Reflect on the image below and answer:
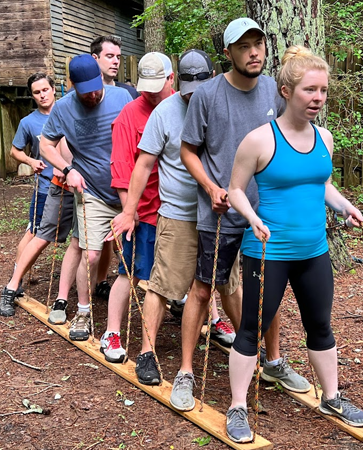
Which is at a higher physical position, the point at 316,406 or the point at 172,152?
the point at 172,152

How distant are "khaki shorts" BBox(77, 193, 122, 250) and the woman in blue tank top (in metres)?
1.85

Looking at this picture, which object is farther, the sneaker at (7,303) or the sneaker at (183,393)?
the sneaker at (7,303)

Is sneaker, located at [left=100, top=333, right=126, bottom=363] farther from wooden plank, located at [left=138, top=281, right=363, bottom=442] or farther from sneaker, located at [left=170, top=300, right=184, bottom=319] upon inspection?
wooden plank, located at [left=138, top=281, right=363, bottom=442]

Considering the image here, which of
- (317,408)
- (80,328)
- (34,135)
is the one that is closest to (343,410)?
(317,408)

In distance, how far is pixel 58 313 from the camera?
5.00 metres

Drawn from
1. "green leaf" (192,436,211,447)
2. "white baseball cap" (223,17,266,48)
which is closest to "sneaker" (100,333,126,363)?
"green leaf" (192,436,211,447)

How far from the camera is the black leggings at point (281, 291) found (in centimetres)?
294

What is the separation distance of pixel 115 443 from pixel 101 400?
54 centimetres

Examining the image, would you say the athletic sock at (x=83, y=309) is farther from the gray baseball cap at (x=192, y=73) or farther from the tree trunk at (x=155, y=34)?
the tree trunk at (x=155, y=34)

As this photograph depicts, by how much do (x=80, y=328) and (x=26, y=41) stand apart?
13.3 metres

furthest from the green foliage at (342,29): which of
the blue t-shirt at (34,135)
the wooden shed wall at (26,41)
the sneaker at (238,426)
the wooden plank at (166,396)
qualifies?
the wooden shed wall at (26,41)

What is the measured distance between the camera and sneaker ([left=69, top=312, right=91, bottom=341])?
15.0 feet

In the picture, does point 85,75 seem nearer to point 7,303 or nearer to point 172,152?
point 172,152

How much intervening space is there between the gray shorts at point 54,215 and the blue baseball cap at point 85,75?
1.21 m
